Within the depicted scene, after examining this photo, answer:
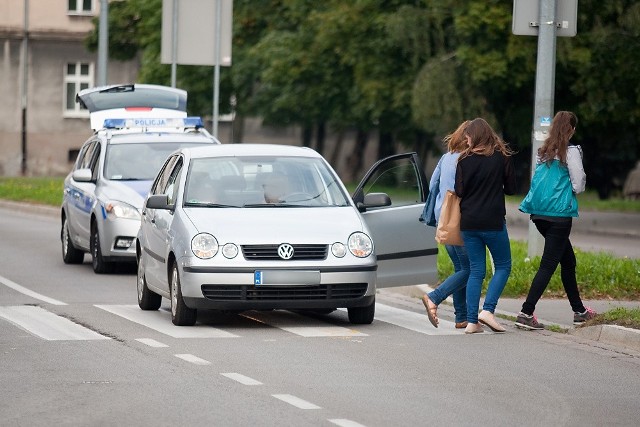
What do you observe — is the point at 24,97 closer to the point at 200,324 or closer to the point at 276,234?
the point at 200,324

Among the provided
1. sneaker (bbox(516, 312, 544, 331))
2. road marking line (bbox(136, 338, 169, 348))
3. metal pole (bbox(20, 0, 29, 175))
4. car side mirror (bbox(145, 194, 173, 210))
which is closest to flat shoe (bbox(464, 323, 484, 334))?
sneaker (bbox(516, 312, 544, 331))

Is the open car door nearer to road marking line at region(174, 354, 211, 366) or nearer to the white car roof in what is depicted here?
the white car roof

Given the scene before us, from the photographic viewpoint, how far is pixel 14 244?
2434 centimetres

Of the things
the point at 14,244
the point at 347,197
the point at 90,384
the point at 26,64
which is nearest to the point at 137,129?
the point at 14,244

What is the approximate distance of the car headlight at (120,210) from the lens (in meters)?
19.2

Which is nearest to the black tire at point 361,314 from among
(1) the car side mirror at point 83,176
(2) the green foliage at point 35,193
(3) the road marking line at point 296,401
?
(3) the road marking line at point 296,401

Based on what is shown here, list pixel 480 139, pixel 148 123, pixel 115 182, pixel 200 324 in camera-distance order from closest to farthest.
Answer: pixel 480 139, pixel 200 324, pixel 115 182, pixel 148 123

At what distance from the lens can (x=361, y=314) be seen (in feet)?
44.8

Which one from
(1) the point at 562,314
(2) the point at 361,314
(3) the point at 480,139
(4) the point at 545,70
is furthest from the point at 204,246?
(4) the point at 545,70

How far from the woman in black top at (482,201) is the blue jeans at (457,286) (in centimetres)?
22

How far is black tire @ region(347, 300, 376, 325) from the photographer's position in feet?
44.7

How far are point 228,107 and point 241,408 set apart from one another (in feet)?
158

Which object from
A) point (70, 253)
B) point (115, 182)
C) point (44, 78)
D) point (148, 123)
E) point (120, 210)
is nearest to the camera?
point (120, 210)

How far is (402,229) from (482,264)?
1430mm
